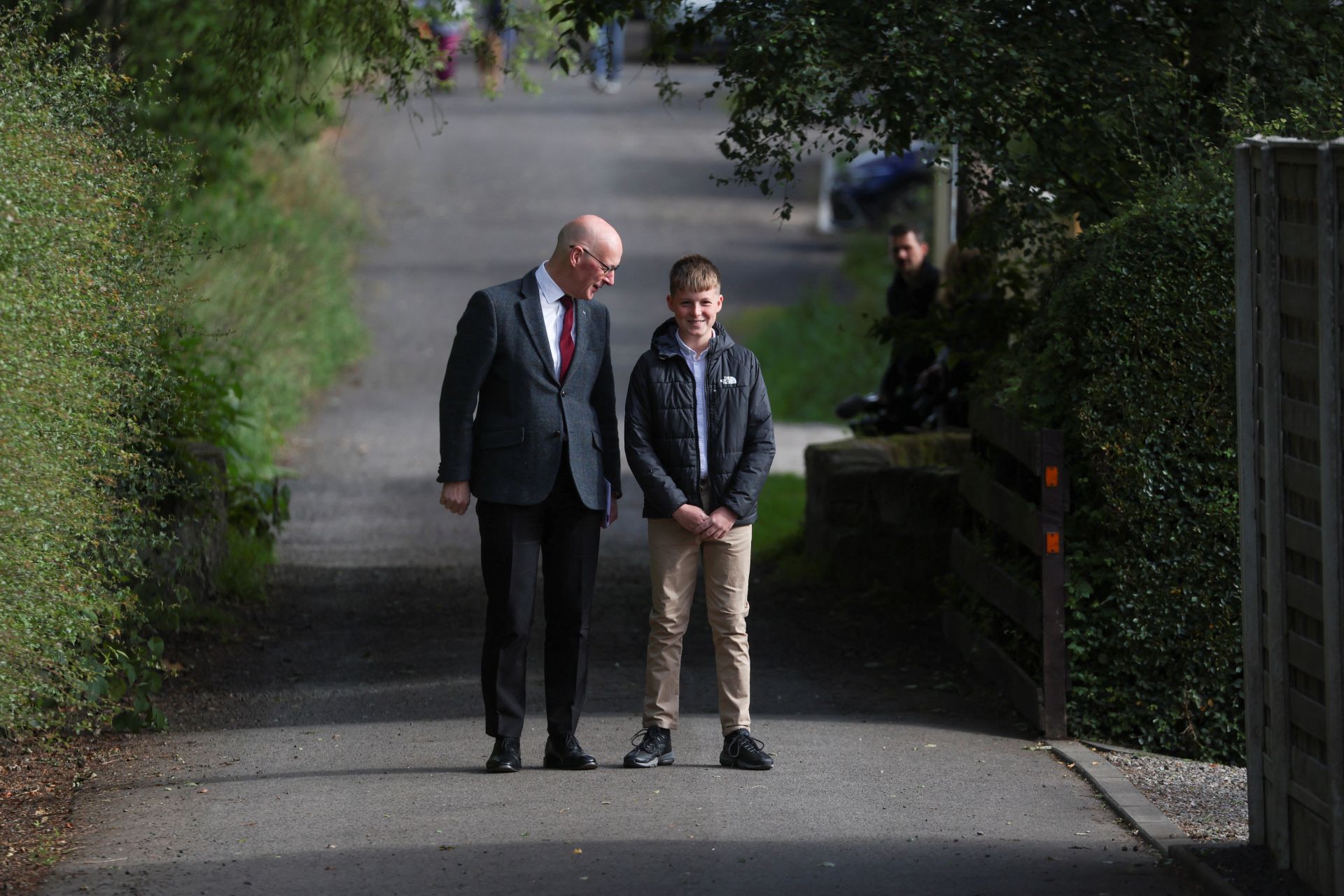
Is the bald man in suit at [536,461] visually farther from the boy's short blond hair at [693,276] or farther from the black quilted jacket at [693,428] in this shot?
the boy's short blond hair at [693,276]

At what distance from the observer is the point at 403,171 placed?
3481 centimetres

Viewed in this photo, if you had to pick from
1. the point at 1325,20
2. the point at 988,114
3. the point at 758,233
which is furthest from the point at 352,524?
the point at 758,233

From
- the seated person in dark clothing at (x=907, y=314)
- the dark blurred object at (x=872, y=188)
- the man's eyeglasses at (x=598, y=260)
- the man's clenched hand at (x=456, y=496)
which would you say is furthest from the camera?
the dark blurred object at (x=872, y=188)

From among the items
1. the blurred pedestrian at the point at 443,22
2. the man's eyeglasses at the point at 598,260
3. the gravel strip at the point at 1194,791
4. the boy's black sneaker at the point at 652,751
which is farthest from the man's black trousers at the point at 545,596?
the blurred pedestrian at the point at 443,22

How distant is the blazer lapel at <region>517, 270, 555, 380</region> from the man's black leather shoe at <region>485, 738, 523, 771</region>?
1.42 metres

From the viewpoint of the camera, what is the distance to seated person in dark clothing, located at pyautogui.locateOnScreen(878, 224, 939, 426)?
969 cm

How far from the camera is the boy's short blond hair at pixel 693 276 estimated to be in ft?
22.1

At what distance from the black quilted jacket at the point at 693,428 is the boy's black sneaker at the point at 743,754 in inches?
33.6

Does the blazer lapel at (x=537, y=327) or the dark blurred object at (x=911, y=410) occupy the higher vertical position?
the blazer lapel at (x=537, y=327)

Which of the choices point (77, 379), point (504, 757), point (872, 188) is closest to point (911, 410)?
point (504, 757)

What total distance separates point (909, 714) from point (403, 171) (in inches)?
1120

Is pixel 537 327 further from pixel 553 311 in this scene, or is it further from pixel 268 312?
pixel 268 312

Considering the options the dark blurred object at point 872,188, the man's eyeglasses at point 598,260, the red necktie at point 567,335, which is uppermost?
the dark blurred object at point 872,188

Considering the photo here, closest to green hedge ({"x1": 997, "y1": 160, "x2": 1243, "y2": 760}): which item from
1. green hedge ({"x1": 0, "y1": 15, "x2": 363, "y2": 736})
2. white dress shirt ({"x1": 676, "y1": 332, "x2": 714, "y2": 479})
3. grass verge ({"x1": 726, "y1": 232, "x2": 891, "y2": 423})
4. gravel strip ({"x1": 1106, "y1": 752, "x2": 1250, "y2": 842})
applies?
gravel strip ({"x1": 1106, "y1": 752, "x2": 1250, "y2": 842})
